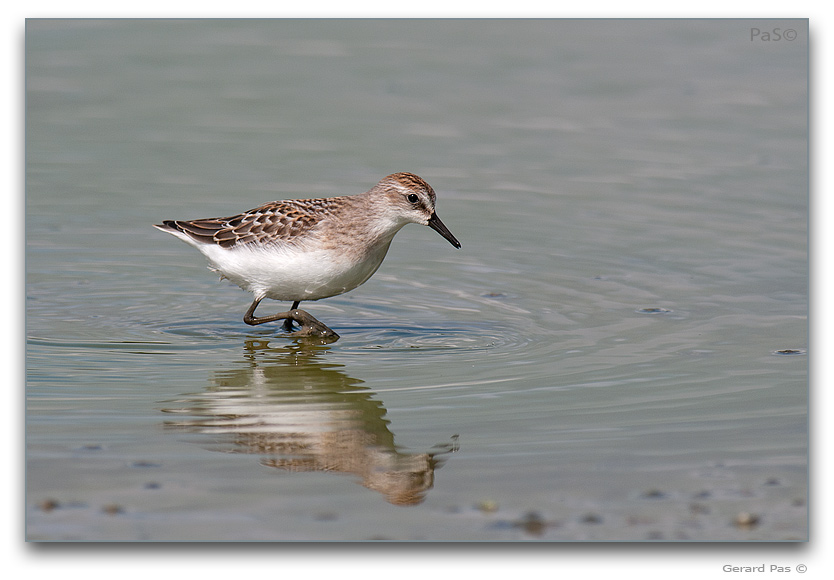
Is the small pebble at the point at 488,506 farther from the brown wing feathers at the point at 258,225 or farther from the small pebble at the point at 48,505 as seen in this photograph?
the brown wing feathers at the point at 258,225

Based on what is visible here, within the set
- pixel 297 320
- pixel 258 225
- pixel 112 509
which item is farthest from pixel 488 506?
pixel 258 225

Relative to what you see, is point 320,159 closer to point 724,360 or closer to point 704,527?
point 724,360

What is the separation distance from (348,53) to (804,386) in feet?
35.5

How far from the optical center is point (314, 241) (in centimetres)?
1045

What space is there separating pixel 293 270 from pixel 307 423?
2320 mm

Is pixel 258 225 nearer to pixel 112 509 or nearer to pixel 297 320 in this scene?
pixel 297 320

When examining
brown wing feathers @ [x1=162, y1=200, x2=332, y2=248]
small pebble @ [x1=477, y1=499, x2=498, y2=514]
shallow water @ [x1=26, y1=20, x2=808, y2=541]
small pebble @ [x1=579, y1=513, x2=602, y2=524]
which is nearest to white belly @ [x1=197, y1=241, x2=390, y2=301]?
brown wing feathers @ [x1=162, y1=200, x2=332, y2=248]

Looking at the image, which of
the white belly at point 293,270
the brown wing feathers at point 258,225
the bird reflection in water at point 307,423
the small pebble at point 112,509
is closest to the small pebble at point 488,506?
the bird reflection in water at point 307,423

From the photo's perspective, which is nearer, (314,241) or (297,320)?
(314,241)

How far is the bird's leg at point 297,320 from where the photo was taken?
10812mm

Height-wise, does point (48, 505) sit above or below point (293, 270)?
below

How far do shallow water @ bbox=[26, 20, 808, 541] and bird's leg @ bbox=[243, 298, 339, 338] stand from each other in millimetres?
220

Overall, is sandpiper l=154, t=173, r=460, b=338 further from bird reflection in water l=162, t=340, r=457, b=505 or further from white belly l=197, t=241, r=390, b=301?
bird reflection in water l=162, t=340, r=457, b=505

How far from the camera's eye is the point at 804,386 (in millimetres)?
9156
